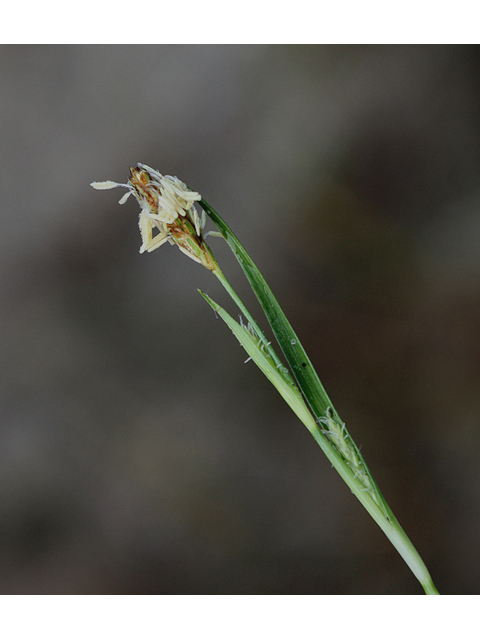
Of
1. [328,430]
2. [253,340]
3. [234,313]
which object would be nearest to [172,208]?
[253,340]

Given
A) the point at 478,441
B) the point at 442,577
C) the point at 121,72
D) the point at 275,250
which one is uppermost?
the point at 121,72

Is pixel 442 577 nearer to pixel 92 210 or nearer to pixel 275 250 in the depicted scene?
pixel 275 250

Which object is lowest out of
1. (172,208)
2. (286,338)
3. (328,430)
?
(328,430)

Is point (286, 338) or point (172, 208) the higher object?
point (172, 208)

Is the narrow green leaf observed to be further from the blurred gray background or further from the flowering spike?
the blurred gray background

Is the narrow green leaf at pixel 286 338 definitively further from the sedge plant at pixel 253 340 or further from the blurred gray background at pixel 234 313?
the blurred gray background at pixel 234 313

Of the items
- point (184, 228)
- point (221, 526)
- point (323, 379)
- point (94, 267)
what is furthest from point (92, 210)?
point (221, 526)

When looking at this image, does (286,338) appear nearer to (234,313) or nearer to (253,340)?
(253,340)

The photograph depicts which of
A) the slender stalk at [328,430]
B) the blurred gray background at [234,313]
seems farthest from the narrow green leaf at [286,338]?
the blurred gray background at [234,313]
